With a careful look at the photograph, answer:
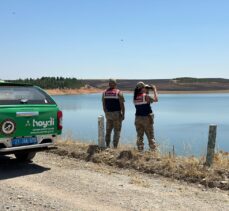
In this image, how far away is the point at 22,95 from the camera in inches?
338

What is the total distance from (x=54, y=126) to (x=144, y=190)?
8.13 ft

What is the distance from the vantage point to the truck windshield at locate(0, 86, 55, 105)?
8.19 meters

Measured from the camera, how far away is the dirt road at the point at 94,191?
20.3 ft

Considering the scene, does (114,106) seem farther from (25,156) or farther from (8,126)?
(8,126)

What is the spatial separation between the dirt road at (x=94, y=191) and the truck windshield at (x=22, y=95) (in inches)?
52.4

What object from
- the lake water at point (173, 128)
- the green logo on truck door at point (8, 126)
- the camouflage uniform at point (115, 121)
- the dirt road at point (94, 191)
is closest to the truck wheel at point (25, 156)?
the dirt road at point (94, 191)

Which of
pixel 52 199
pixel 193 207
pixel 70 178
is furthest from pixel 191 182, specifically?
pixel 52 199

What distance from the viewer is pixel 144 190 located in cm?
708

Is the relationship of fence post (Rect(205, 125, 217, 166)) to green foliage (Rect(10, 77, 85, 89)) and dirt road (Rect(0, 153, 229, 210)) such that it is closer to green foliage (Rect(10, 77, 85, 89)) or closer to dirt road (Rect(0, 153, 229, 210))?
dirt road (Rect(0, 153, 229, 210))

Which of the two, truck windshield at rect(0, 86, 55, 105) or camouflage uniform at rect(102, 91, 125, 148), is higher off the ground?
truck windshield at rect(0, 86, 55, 105)

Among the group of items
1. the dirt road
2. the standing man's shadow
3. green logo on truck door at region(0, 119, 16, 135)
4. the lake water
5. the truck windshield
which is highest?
the truck windshield

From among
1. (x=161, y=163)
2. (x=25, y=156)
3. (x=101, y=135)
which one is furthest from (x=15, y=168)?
(x=161, y=163)

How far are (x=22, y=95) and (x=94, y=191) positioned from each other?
270cm

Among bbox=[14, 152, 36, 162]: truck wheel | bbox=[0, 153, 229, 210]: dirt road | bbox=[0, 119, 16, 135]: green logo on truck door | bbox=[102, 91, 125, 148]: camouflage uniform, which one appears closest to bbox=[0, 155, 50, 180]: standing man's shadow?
bbox=[0, 153, 229, 210]: dirt road
